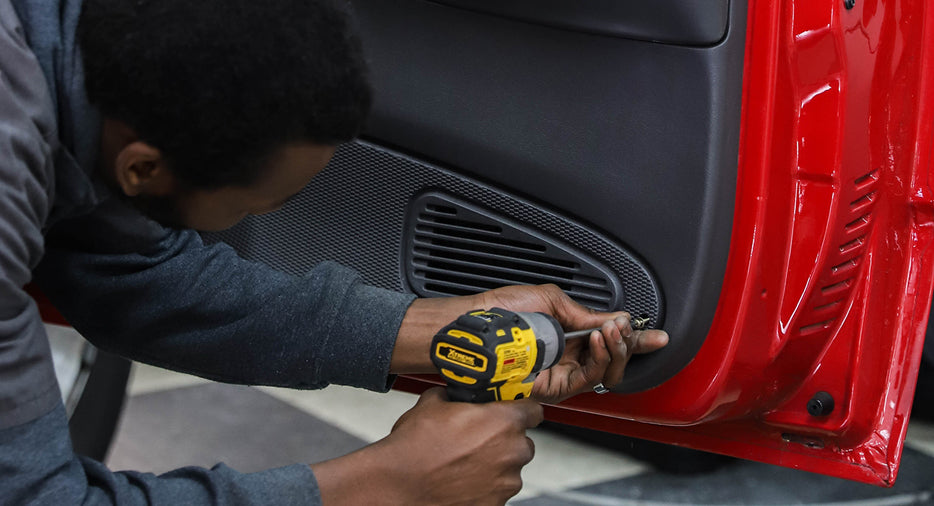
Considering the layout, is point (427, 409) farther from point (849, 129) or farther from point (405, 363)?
point (849, 129)

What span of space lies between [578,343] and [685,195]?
240 millimetres

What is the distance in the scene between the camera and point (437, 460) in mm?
1025

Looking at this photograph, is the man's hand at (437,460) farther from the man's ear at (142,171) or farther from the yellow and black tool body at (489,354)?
the man's ear at (142,171)

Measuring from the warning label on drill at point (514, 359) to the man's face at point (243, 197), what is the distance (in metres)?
0.27

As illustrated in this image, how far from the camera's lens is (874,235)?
142 cm

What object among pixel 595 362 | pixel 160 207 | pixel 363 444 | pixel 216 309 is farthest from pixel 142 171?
pixel 363 444

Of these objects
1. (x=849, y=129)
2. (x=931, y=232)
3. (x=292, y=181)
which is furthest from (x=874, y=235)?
(x=292, y=181)

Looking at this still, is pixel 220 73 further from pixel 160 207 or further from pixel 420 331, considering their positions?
pixel 420 331

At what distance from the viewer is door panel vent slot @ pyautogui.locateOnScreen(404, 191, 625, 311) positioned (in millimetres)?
1299

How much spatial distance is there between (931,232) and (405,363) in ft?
2.57

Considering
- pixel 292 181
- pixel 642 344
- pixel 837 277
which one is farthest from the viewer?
pixel 837 277

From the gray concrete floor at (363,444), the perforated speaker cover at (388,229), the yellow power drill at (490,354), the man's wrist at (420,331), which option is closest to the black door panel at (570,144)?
the perforated speaker cover at (388,229)

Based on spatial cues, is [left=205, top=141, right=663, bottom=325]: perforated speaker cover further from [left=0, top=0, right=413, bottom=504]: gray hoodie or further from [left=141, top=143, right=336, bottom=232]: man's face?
[left=141, top=143, right=336, bottom=232]: man's face

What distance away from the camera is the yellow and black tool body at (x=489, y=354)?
3.27ft
